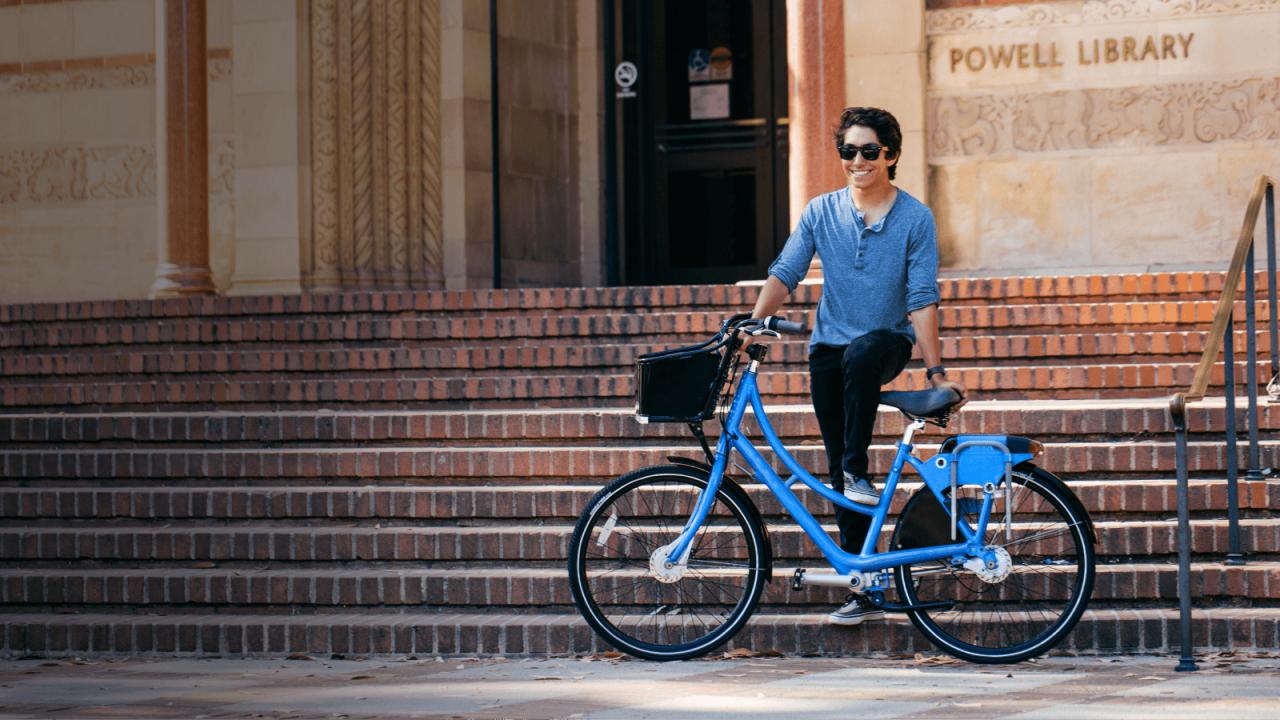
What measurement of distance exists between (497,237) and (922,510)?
6331 millimetres

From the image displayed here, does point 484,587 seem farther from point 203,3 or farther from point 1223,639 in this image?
point 203,3

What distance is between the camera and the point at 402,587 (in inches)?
297

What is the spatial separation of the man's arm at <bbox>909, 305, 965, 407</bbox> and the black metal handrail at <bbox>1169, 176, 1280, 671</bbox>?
743mm

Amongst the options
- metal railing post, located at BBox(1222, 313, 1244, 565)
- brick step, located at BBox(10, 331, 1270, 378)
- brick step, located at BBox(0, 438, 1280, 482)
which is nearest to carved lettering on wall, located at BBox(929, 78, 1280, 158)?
brick step, located at BBox(10, 331, 1270, 378)

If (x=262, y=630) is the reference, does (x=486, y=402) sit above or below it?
above

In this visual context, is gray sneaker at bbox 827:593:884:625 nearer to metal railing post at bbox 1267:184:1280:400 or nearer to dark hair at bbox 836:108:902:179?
dark hair at bbox 836:108:902:179

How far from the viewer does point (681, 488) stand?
6531mm

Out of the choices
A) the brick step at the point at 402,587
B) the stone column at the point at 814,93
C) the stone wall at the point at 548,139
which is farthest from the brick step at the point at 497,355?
the stone wall at the point at 548,139

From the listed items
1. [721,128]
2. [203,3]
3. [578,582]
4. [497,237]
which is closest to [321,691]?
[578,582]

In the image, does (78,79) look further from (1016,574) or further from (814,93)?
(1016,574)

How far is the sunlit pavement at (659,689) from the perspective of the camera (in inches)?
219

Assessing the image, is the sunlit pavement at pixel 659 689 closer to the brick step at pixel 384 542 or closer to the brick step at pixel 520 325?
the brick step at pixel 384 542

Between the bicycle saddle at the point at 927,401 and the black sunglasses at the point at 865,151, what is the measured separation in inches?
31.9

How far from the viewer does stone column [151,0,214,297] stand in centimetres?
1242
